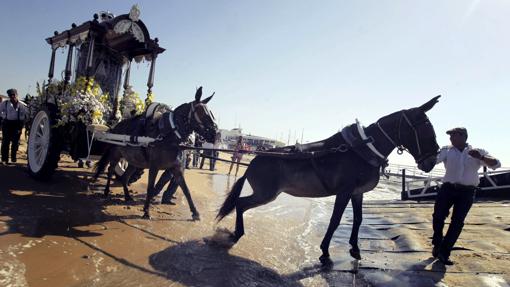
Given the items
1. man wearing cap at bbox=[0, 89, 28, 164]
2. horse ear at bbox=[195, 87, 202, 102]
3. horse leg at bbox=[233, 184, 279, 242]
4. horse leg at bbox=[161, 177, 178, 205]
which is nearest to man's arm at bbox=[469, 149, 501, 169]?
horse leg at bbox=[233, 184, 279, 242]

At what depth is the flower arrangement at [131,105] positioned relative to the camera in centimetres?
850

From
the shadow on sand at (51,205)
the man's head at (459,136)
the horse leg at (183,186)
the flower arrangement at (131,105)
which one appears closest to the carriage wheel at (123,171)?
the shadow on sand at (51,205)

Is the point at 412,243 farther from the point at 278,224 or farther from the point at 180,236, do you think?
the point at 180,236

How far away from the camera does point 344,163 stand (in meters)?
4.77

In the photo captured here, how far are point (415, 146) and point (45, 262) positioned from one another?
187 inches

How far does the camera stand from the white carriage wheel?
7.24 meters

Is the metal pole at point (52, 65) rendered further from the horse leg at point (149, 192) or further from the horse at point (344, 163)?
the horse at point (344, 163)

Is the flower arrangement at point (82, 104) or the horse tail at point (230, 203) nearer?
the horse tail at point (230, 203)

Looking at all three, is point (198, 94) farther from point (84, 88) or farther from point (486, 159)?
point (486, 159)

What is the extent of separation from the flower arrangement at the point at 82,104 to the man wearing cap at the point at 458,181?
6566 millimetres

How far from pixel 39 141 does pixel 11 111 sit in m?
2.18

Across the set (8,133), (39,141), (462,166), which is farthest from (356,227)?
(8,133)

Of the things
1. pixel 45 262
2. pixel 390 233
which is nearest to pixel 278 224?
pixel 390 233

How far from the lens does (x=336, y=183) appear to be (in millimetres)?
4781
